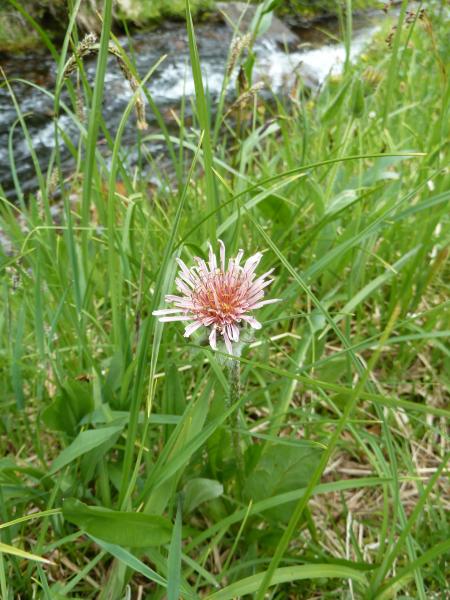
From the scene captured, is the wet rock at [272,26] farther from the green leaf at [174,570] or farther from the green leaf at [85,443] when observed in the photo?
the green leaf at [174,570]

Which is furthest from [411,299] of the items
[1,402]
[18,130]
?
[18,130]

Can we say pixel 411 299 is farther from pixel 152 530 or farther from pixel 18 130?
pixel 18 130

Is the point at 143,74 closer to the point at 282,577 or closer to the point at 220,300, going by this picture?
the point at 220,300

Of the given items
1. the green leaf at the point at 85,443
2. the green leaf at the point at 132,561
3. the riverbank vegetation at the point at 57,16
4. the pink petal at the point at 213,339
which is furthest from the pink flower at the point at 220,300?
the riverbank vegetation at the point at 57,16

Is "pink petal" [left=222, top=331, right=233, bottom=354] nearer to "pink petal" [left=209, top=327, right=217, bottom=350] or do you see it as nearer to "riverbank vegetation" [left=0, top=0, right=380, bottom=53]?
"pink petal" [left=209, top=327, right=217, bottom=350]

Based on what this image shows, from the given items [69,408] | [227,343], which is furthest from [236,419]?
[69,408]
